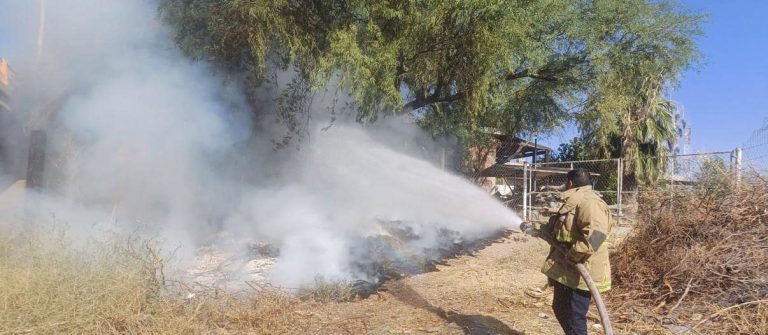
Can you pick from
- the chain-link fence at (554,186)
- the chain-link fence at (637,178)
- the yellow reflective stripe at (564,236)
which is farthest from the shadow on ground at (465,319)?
the chain-link fence at (554,186)

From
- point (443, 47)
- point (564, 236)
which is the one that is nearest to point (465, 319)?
point (564, 236)

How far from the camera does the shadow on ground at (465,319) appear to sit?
429 centimetres

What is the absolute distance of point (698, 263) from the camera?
16.0ft

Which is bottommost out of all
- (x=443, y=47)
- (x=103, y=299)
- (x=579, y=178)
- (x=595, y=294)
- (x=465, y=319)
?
(x=465, y=319)

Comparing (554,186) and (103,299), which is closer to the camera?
(103,299)

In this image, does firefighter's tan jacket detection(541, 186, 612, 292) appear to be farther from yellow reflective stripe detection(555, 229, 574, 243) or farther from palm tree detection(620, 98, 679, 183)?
palm tree detection(620, 98, 679, 183)

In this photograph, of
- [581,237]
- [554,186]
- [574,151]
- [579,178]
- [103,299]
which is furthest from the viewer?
[574,151]

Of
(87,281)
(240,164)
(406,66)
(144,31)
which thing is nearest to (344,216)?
(240,164)

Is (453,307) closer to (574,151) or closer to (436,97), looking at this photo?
(436,97)

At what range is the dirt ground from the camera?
434 centimetres

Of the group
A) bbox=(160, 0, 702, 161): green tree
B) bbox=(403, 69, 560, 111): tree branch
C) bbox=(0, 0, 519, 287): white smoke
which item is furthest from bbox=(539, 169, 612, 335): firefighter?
bbox=(403, 69, 560, 111): tree branch

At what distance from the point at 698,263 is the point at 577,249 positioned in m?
2.39

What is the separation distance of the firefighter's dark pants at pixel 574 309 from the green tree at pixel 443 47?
4.03 meters

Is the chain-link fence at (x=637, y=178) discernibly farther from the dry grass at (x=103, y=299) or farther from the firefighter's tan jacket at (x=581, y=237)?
the dry grass at (x=103, y=299)
